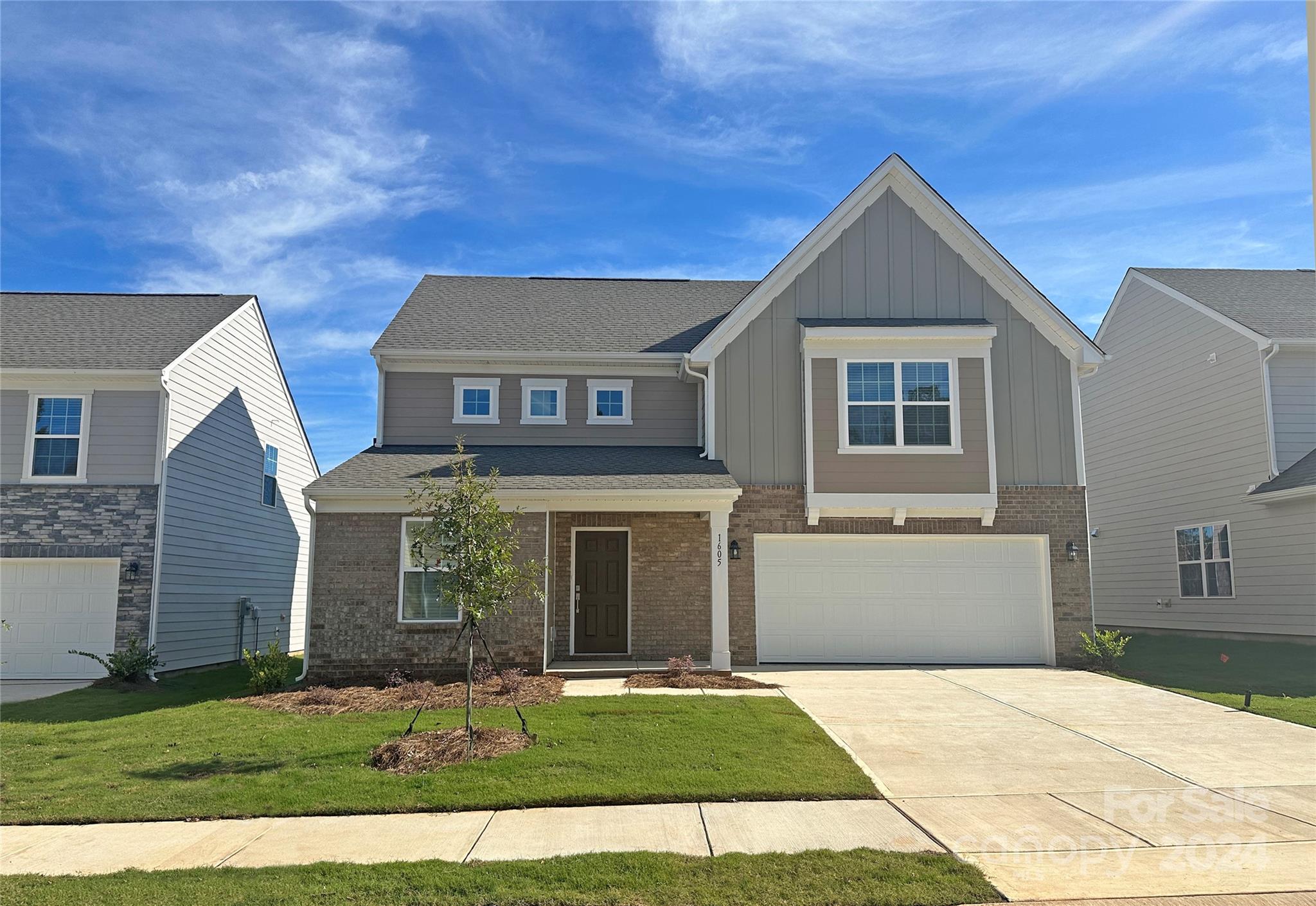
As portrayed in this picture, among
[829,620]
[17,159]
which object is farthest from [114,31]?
[829,620]

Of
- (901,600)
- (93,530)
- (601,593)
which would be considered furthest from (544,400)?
(93,530)

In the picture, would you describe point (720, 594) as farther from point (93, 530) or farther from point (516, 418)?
point (93, 530)

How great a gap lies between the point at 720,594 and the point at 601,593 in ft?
8.81

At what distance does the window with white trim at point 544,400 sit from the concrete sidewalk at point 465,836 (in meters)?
10.5

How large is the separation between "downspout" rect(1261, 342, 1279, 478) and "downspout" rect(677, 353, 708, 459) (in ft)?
36.8

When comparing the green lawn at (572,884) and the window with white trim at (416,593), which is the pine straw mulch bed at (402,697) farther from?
the green lawn at (572,884)

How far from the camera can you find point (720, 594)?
1434 centimetres

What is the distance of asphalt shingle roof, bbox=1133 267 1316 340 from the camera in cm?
1798

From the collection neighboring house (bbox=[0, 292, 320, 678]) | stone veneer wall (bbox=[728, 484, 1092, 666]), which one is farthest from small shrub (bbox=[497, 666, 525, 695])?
neighboring house (bbox=[0, 292, 320, 678])

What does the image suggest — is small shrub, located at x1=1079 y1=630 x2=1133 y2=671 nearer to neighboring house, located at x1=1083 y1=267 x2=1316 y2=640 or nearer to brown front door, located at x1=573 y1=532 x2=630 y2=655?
neighboring house, located at x1=1083 y1=267 x2=1316 y2=640

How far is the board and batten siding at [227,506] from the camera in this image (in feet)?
53.3

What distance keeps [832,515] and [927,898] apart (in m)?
10.2

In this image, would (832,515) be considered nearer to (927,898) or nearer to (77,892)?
(927,898)

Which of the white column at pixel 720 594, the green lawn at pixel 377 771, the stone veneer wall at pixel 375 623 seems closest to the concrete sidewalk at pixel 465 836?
the green lawn at pixel 377 771
